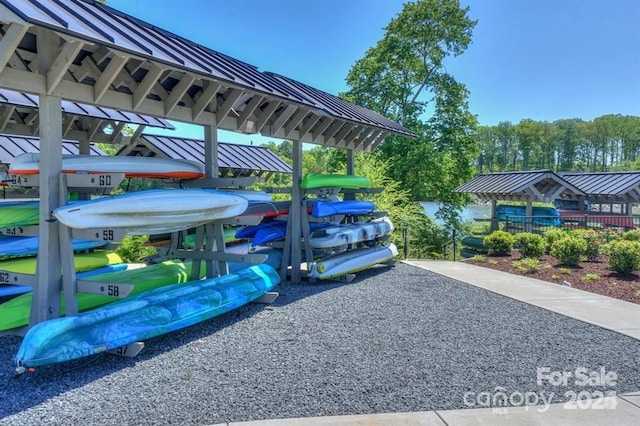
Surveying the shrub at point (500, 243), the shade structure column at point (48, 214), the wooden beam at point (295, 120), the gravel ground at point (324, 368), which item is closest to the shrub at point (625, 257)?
the shrub at point (500, 243)

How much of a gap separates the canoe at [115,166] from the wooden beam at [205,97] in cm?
72

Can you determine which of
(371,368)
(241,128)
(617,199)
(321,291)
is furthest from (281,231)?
(617,199)

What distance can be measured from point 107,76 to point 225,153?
8.80m

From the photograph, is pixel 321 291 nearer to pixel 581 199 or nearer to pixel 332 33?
pixel 581 199

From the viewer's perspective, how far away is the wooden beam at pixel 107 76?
13.4 ft

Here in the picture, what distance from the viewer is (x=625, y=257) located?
7.77m

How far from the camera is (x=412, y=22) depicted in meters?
21.0

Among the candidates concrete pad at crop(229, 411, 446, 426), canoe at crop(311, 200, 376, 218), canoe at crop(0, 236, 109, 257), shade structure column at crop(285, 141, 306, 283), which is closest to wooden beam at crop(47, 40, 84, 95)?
canoe at crop(0, 236, 109, 257)

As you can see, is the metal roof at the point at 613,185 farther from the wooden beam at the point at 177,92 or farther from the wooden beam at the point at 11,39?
the wooden beam at the point at 11,39

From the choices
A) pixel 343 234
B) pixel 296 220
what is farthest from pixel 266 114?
pixel 343 234

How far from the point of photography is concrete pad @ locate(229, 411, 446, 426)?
270cm

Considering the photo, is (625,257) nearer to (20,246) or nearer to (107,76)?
(107,76)

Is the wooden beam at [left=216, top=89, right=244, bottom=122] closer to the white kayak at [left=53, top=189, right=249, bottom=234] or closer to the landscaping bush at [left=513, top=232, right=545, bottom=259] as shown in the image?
the white kayak at [left=53, top=189, right=249, bottom=234]

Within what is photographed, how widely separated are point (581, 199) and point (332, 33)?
573 inches
